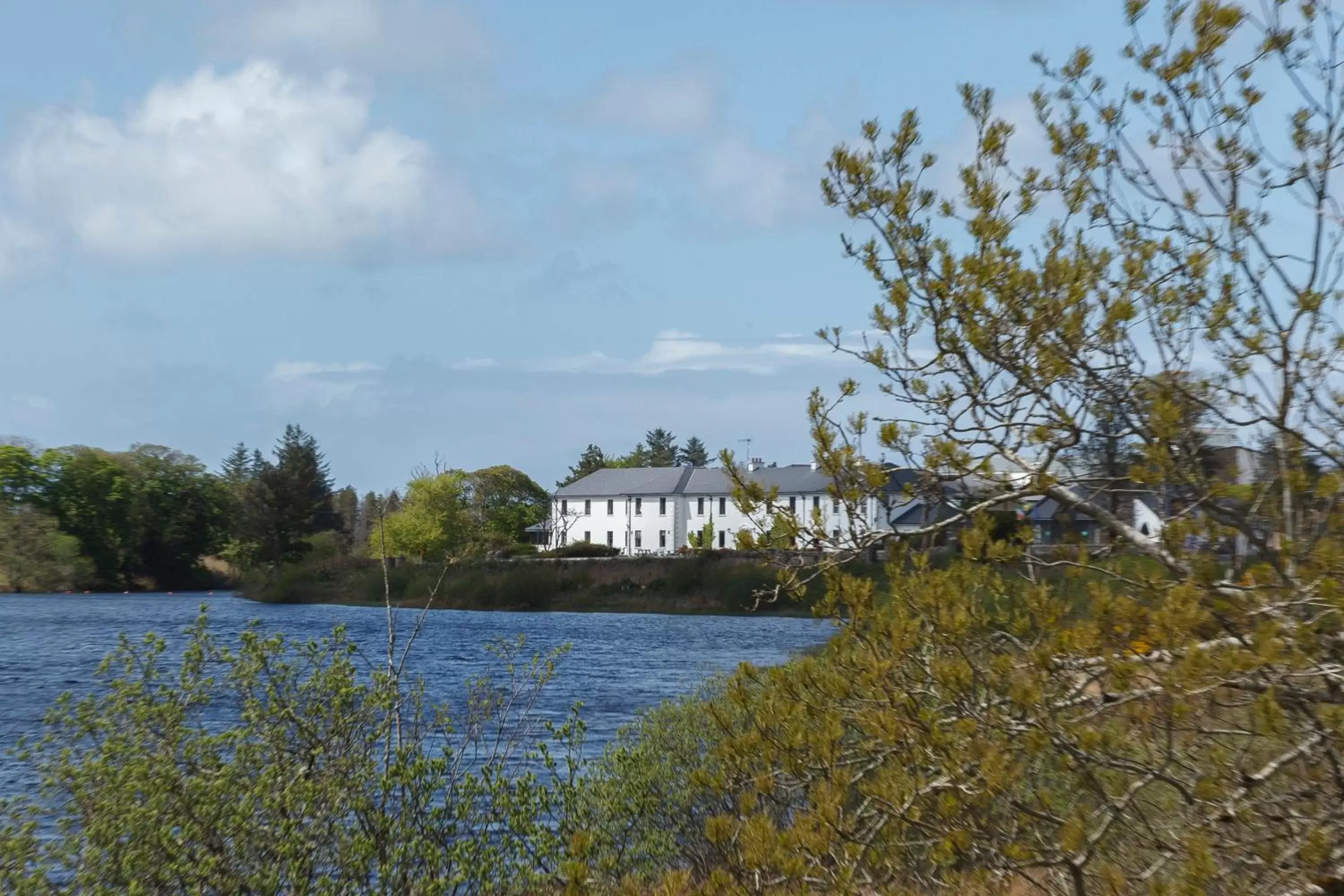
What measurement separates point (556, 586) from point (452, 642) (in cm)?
2173

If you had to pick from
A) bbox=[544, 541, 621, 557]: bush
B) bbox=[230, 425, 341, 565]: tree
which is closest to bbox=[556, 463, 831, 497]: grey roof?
bbox=[544, 541, 621, 557]: bush

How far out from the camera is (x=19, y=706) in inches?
911

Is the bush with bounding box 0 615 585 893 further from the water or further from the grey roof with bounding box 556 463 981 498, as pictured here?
the grey roof with bounding box 556 463 981 498

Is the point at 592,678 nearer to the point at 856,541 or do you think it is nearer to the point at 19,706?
the point at 19,706

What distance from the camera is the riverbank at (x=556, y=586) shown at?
2217 inches

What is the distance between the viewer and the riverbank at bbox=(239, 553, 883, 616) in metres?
56.3

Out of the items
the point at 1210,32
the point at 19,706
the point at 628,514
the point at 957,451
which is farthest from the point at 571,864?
the point at 628,514

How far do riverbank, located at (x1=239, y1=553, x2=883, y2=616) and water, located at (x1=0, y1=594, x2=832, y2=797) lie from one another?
3.91 feet

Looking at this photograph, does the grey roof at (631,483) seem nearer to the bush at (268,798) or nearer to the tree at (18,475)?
the tree at (18,475)

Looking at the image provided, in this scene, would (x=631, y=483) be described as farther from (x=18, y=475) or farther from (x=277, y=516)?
(x=18, y=475)

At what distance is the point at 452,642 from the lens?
38500mm

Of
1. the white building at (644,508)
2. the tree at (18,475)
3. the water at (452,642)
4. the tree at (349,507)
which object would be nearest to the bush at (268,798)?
the water at (452,642)

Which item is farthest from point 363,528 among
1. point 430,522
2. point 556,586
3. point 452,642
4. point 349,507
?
point 452,642

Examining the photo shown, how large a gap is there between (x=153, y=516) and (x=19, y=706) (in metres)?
60.1
